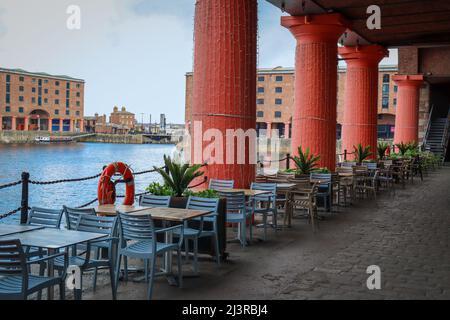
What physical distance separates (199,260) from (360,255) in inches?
83.7

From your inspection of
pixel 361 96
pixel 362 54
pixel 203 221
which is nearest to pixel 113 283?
pixel 203 221

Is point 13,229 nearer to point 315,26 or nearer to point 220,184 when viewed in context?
point 220,184

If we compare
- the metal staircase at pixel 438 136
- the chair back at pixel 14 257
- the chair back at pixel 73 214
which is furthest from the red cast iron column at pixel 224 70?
the metal staircase at pixel 438 136

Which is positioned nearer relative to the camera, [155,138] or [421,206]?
[421,206]

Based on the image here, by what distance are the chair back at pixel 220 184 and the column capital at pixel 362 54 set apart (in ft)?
37.1

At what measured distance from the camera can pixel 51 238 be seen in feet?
14.2

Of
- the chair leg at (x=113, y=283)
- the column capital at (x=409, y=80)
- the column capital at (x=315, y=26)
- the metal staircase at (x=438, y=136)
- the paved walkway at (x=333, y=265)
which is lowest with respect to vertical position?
the paved walkway at (x=333, y=265)

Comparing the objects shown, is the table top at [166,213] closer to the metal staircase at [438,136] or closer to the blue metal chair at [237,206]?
the blue metal chair at [237,206]

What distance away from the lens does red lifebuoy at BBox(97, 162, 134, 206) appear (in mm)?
6784

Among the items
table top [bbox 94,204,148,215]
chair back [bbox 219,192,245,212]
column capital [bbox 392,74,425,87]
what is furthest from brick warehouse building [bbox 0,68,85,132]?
table top [bbox 94,204,148,215]

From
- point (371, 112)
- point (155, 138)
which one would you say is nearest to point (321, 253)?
point (371, 112)

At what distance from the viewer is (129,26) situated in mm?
116688

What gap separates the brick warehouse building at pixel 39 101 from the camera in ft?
315
